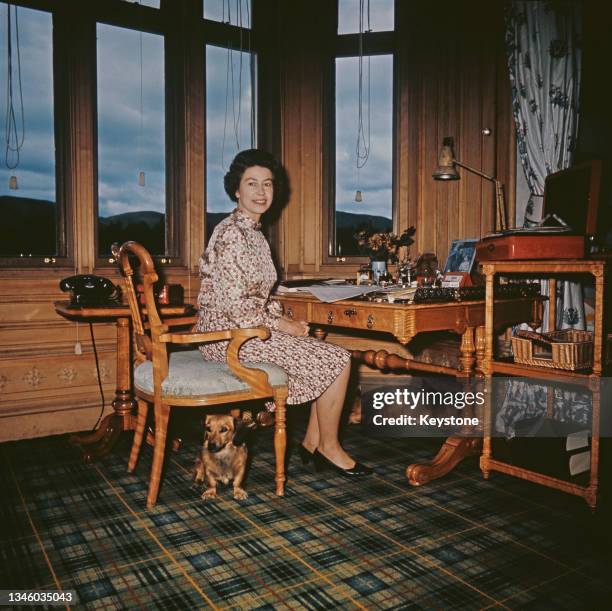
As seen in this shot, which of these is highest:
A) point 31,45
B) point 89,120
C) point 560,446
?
point 31,45

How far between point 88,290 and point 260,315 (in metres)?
1.06

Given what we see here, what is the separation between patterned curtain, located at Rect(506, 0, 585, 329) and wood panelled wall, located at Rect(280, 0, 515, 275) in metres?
0.25

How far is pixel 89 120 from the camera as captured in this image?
3.65 meters

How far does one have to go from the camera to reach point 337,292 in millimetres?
2914

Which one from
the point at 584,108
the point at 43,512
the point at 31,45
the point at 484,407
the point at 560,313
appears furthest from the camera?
the point at 584,108

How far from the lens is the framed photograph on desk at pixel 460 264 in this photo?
2977mm

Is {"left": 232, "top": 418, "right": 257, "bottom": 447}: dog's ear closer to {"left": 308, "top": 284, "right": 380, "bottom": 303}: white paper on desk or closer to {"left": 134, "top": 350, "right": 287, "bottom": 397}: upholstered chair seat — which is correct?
{"left": 134, "top": 350, "right": 287, "bottom": 397}: upholstered chair seat

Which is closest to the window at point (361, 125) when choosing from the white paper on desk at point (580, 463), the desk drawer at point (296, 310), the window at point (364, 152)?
the window at point (364, 152)

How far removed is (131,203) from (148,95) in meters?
0.73

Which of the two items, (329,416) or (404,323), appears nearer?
(404,323)

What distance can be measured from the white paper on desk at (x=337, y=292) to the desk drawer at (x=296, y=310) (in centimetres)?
19

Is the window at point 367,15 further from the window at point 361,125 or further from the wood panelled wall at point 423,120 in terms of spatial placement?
the wood panelled wall at point 423,120

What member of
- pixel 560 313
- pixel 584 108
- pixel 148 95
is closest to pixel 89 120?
pixel 148 95

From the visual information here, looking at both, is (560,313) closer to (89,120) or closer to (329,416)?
(329,416)
